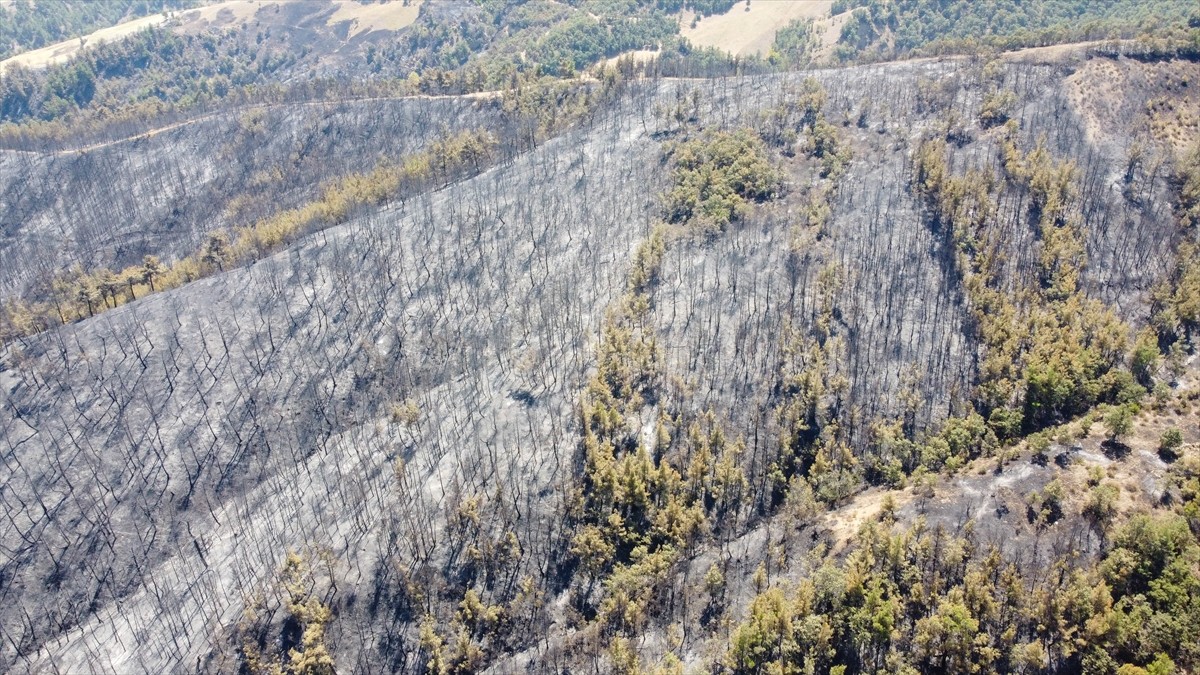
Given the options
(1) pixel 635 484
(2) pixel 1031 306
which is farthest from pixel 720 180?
(1) pixel 635 484

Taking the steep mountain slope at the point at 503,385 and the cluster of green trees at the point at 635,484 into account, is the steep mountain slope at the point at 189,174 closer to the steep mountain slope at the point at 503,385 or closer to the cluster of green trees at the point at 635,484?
the steep mountain slope at the point at 503,385

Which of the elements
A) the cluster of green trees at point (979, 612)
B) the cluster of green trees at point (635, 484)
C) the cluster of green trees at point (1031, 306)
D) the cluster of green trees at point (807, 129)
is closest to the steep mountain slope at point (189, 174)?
Answer: the cluster of green trees at point (807, 129)

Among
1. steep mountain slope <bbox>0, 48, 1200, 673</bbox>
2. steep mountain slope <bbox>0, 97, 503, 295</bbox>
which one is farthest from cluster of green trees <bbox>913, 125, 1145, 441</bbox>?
steep mountain slope <bbox>0, 97, 503, 295</bbox>

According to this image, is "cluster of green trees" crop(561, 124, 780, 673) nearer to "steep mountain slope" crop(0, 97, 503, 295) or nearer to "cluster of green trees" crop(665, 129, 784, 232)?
"cluster of green trees" crop(665, 129, 784, 232)

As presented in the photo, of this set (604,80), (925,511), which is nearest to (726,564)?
(925,511)

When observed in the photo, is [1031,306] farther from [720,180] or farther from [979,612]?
[720,180]

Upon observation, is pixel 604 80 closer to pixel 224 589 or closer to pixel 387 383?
pixel 387 383
